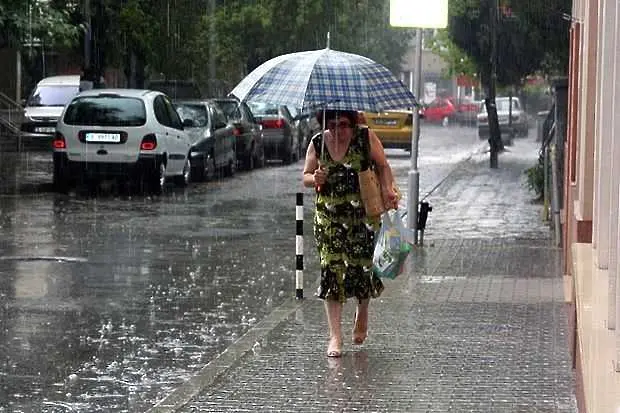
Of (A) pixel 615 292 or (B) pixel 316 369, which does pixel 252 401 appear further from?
(A) pixel 615 292

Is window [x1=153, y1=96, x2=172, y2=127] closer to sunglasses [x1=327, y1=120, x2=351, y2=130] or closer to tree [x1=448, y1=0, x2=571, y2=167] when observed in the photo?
tree [x1=448, y1=0, x2=571, y2=167]

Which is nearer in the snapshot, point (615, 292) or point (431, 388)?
point (615, 292)

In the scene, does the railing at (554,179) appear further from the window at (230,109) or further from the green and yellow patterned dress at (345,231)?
the window at (230,109)

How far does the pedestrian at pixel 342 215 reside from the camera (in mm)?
9625

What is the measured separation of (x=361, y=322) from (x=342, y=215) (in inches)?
31.1

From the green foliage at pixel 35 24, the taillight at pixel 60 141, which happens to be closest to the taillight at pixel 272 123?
the green foliage at pixel 35 24

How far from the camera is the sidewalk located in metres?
8.19

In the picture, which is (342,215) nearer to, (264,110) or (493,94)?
(493,94)

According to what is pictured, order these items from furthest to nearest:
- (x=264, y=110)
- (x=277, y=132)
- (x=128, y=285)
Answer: (x=264, y=110)
(x=277, y=132)
(x=128, y=285)

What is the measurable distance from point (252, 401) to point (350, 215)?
1898 mm

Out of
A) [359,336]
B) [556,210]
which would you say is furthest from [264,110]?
[359,336]

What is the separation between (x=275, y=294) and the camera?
13250 millimetres

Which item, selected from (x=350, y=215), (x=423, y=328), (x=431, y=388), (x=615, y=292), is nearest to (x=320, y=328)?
(x=423, y=328)

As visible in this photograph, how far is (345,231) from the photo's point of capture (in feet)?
31.7
